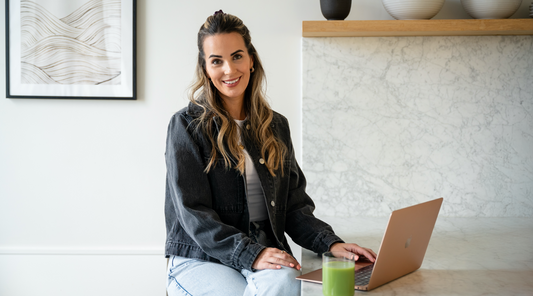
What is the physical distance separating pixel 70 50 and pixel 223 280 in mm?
1471

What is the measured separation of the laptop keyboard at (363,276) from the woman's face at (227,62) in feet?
2.08

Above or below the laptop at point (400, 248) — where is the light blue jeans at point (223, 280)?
below

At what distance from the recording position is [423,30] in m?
1.78

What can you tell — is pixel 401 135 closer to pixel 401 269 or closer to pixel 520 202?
pixel 520 202

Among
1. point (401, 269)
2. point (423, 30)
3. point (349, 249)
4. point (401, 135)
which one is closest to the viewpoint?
point (401, 269)

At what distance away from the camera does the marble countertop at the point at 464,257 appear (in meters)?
1.00

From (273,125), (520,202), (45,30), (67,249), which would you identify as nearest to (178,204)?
(273,125)

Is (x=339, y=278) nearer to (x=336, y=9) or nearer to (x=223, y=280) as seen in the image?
(x=223, y=280)

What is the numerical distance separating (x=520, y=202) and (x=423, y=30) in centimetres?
88

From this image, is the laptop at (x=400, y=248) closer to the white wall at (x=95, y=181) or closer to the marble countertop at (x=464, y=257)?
the marble countertop at (x=464, y=257)

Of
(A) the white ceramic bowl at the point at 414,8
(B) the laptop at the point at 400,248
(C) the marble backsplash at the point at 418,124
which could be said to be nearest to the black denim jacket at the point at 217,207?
(B) the laptop at the point at 400,248

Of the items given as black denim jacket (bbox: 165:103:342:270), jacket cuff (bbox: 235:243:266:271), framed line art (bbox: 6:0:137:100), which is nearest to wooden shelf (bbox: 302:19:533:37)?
black denim jacket (bbox: 165:103:342:270)

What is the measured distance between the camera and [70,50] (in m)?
2.09

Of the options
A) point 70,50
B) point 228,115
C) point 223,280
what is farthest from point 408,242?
point 70,50
